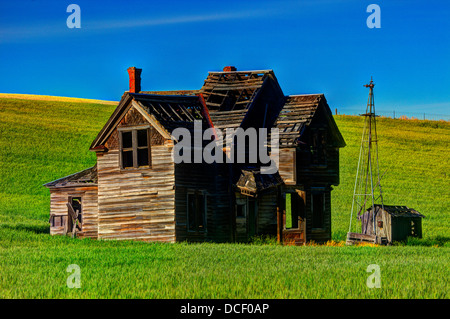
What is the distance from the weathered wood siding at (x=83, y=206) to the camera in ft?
102

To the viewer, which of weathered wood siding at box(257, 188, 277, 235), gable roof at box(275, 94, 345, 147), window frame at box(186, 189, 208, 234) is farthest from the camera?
gable roof at box(275, 94, 345, 147)

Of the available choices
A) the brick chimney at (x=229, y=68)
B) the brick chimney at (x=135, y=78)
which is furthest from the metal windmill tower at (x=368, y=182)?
the brick chimney at (x=135, y=78)

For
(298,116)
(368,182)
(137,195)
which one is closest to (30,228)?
(137,195)

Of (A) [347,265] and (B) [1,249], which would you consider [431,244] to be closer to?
(A) [347,265]

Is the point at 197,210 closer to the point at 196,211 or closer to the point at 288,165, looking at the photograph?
the point at 196,211

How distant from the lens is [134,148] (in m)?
28.4

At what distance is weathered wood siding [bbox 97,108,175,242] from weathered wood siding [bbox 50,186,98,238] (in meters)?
1.73

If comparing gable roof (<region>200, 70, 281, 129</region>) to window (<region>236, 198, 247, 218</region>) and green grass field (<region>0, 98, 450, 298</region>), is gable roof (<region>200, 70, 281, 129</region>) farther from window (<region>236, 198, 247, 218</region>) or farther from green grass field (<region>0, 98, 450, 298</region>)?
green grass field (<region>0, 98, 450, 298</region>)

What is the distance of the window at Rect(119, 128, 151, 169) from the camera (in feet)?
93.2

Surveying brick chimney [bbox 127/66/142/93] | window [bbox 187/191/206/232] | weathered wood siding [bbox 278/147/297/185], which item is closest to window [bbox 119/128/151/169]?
window [bbox 187/191/206/232]
